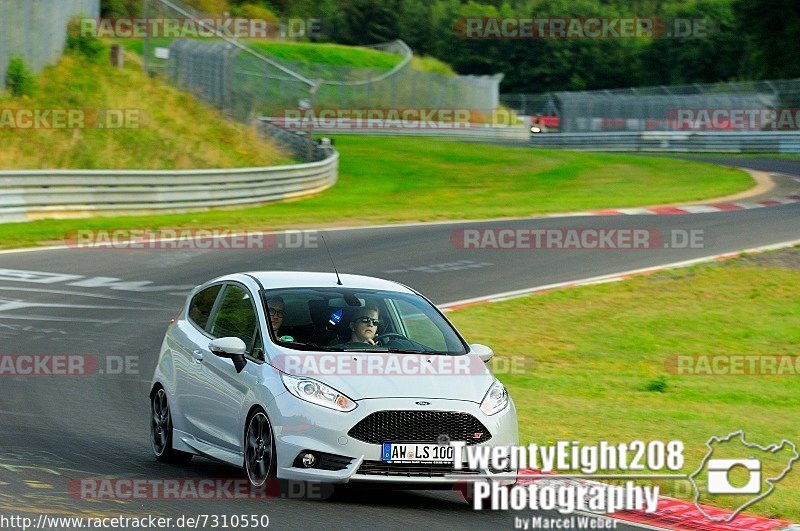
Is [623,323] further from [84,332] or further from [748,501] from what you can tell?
[748,501]

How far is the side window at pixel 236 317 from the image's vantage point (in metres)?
9.78

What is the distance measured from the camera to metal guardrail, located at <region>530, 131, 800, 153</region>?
175 ft

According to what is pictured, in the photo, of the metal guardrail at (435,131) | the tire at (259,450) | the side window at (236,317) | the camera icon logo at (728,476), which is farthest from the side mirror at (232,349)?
the metal guardrail at (435,131)

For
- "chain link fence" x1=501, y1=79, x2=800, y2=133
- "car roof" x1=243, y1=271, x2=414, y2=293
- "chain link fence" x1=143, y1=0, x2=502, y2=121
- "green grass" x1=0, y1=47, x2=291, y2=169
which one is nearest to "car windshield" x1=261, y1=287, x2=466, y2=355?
"car roof" x1=243, y1=271, x2=414, y2=293

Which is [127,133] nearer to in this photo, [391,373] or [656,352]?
[656,352]

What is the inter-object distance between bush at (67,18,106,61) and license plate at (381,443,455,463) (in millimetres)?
32364

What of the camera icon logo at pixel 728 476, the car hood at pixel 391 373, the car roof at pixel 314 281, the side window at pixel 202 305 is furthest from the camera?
the side window at pixel 202 305

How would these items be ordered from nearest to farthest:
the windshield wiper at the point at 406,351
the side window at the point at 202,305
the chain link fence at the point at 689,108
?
the windshield wiper at the point at 406,351 < the side window at the point at 202,305 < the chain link fence at the point at 689,108

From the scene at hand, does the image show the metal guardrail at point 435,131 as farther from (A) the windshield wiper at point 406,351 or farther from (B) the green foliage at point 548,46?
(B) the green foliage at point 548,46

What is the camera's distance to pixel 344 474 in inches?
334

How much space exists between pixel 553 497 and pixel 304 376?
1.84m

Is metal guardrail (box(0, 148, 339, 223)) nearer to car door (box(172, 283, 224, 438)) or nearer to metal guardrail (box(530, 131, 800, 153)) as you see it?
car door (box(172, 283, 224, 438))

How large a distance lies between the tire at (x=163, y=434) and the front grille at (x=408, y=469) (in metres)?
2.33

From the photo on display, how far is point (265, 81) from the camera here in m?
47.9
